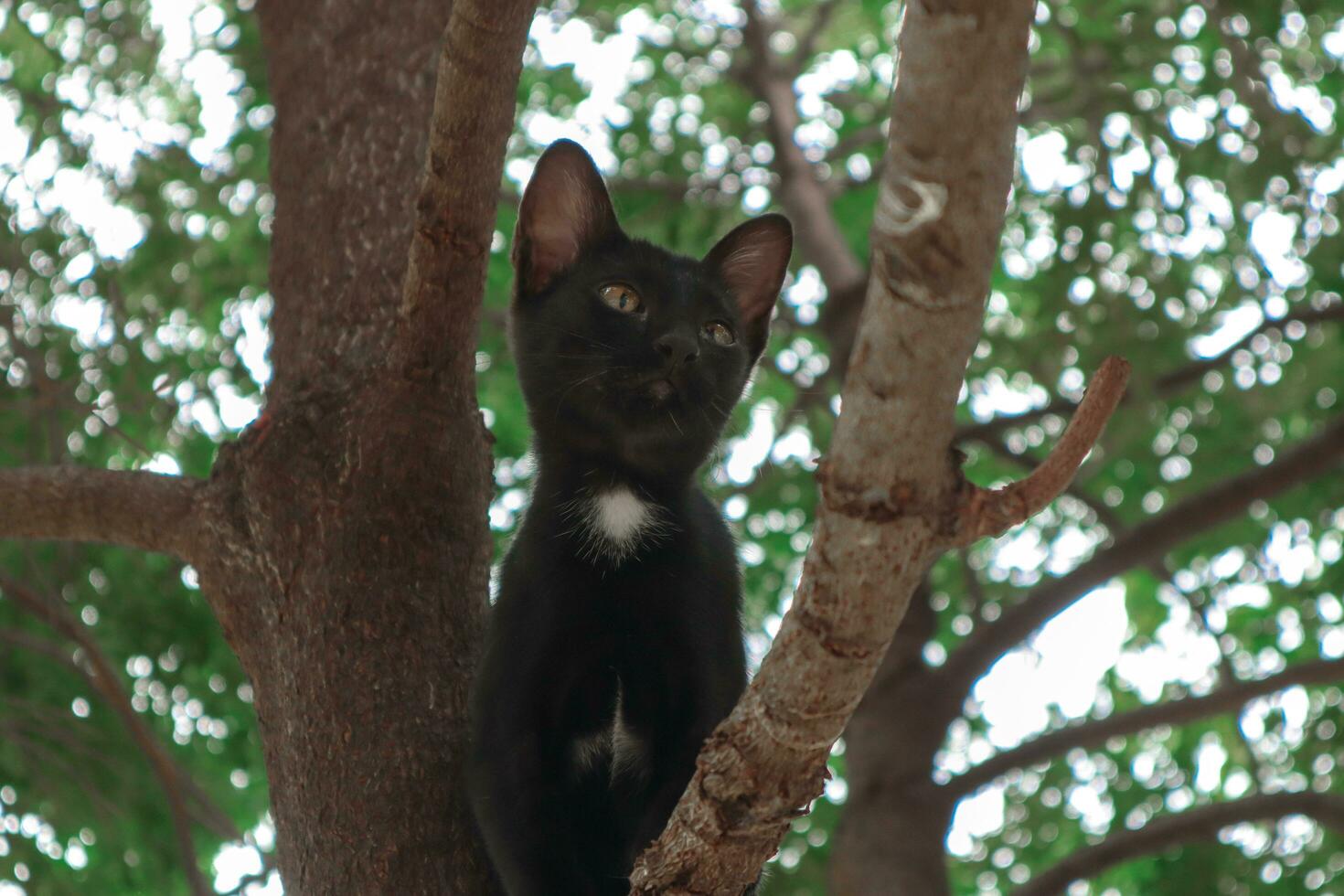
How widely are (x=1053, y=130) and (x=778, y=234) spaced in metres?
3.40

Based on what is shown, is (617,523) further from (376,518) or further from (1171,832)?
(1171,832)

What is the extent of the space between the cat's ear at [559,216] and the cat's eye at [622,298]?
0.18 meters

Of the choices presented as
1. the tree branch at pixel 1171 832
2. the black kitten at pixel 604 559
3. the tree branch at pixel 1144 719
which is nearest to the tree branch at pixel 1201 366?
the tree branch at pixel 1144 719

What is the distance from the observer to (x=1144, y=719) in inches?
173

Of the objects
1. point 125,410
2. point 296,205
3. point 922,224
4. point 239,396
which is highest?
point 239,396

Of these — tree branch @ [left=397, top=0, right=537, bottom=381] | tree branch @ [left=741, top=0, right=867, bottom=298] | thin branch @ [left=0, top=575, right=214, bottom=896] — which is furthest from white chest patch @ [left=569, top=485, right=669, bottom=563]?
tree branch @ [left=741, top=0, right=867, bottom=298]

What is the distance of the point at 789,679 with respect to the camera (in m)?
1.56

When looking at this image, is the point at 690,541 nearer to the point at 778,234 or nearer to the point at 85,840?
the point at 778,234

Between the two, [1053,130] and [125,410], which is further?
[1053,130]

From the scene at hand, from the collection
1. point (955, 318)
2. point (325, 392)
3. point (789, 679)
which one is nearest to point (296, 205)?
point (325, 392)

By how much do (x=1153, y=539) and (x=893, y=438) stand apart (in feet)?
11.1

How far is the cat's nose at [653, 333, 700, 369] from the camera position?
8.71 feet

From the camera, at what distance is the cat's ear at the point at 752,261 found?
121 inches

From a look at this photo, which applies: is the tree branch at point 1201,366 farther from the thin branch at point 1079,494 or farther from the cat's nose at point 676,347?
the cat's nose at point 676,347
